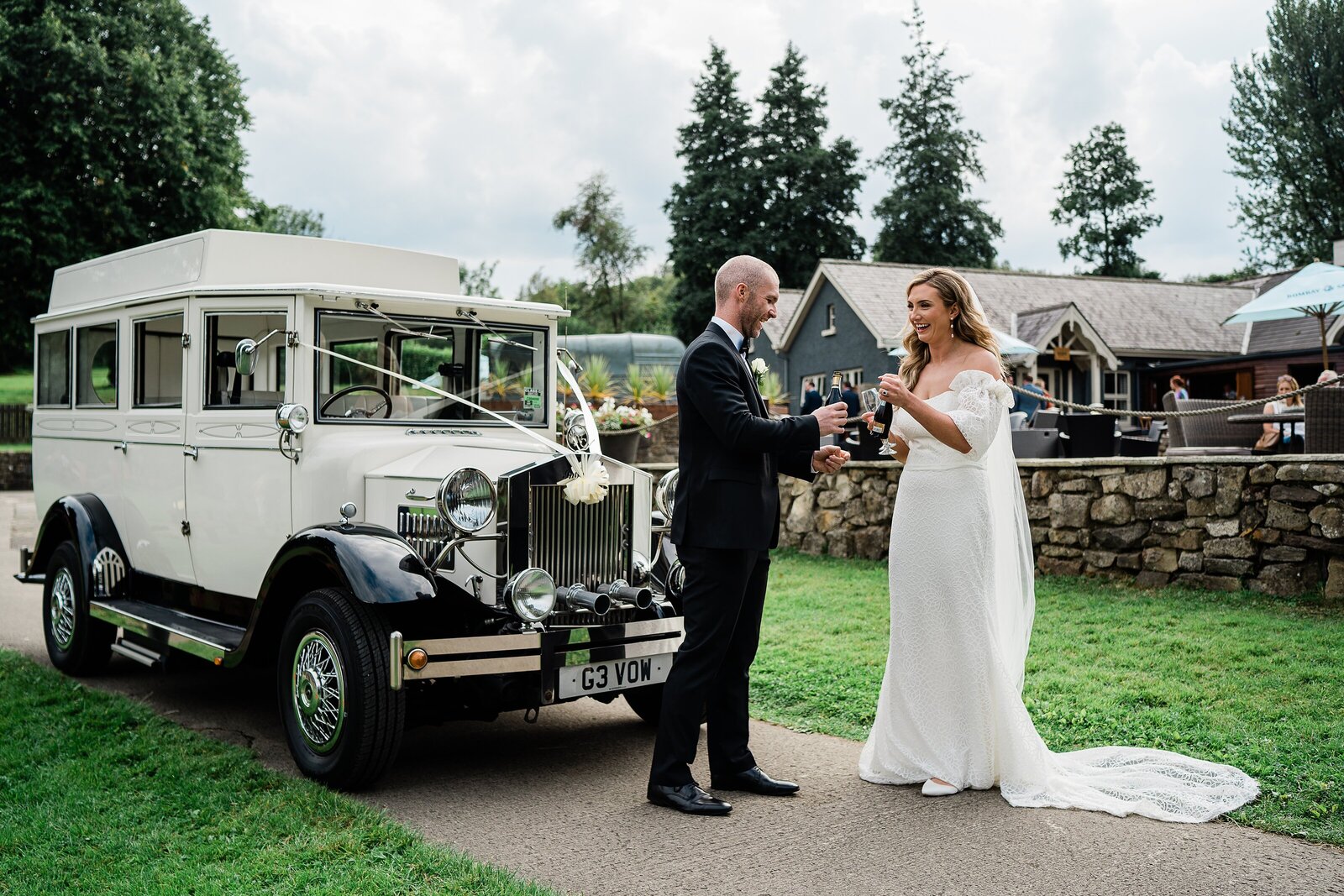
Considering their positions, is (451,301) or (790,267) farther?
(790,267)

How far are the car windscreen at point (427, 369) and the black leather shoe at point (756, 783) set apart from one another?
2536 mm

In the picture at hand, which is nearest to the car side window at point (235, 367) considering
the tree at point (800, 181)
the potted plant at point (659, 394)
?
the potted plant at point (659, 394)

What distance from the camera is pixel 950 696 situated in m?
4.70

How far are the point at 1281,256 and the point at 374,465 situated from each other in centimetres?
4304

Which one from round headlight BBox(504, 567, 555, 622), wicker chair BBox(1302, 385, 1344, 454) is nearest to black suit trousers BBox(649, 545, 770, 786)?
round headlight BBox(504, 567, 555, 622)

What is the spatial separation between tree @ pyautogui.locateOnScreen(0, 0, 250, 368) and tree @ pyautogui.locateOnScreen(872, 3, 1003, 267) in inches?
1252

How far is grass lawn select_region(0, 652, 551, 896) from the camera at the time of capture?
3.77 m

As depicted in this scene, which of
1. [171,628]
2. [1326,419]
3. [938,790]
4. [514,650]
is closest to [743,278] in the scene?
[514,650]

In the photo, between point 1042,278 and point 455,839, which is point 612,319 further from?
point 455,839

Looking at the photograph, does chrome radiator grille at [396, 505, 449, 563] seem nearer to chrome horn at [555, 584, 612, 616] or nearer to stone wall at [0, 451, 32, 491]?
chrome horn at [555, 584, 612, 616]

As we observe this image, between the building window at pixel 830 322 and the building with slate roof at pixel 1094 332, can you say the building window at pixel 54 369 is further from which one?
the building window at pixel 830 322

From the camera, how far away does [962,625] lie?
4.70 meters

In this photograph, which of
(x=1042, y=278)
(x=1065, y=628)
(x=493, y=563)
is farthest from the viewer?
(x=1042, y=278)

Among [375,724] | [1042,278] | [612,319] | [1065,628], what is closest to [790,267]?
[612,319]
